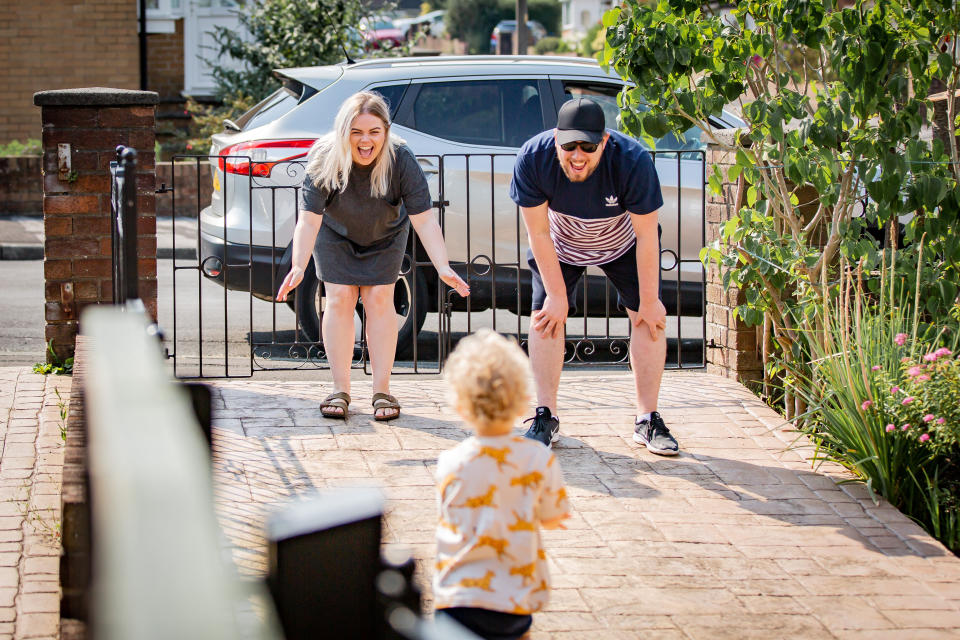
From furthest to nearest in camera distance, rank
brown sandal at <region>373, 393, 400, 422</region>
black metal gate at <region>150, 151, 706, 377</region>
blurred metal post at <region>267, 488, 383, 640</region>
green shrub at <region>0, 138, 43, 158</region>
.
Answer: green shrub at <region>0, 138, 43, 158</region>
black metal gate at <region>150, 151, 706, 377</region>
brown sandal at <region>373, 393, 400, 422</region>
blurred metal post at <region>267, 488, 383, 640</region>

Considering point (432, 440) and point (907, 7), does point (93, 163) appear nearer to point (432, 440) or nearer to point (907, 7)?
point (432, 440)

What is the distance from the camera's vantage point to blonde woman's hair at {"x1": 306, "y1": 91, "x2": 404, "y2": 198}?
5.54m

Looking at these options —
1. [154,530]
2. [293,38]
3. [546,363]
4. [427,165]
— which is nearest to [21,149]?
[293,38]

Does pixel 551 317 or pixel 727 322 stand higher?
pixel 551 317

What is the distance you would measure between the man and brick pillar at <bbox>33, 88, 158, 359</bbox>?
95.1 inches


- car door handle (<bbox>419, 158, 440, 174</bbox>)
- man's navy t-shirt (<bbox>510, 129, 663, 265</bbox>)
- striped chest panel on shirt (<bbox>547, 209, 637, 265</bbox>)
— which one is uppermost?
car door handle (<bbox>419, 158, 440, 174</bbox>)

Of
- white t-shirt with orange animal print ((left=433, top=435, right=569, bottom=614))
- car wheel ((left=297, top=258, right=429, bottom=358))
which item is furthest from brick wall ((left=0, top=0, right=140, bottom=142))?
white t-shirt with orange animal print ((left=433, top=435, right=569, bottom=614))

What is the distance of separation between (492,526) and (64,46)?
1697cm

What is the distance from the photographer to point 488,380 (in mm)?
2689

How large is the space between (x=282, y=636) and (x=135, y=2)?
1757cm

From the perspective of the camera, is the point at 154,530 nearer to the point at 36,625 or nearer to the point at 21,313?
the point at 36,625

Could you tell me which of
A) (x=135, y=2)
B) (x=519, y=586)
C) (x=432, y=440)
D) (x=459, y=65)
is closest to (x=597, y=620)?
(x=519, y=586)

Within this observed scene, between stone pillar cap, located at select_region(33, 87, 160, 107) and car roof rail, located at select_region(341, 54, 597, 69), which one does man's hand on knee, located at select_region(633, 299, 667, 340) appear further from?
car roof rail, located at select_region(341, 54, 597, 69)

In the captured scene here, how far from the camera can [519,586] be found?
8.98ft
